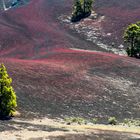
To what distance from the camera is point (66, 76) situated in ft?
166

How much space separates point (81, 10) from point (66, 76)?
1630 inches

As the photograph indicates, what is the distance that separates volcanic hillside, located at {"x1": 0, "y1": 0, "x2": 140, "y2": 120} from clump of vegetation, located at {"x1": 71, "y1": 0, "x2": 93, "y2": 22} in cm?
784

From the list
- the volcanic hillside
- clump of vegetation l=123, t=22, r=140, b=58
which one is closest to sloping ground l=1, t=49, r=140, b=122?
the volcanic hillside

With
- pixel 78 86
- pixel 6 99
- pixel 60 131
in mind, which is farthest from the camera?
pixel 78 86

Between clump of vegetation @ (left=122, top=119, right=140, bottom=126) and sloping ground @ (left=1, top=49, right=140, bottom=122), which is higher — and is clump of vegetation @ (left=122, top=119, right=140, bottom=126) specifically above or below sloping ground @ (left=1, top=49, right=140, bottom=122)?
below

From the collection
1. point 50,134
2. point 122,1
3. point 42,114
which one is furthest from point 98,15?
point 50,134

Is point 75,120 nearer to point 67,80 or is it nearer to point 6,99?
point 6,99

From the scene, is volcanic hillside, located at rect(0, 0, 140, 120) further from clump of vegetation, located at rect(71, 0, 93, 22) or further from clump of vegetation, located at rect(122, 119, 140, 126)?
clump of vegetation, located at rect(71, 0, 93, 22)

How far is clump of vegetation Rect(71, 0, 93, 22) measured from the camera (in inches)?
3531

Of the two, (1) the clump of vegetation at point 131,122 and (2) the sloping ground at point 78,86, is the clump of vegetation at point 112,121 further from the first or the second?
(2) the sloping ground at point 78,86

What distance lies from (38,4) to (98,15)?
62.9 feet

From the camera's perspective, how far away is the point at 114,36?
8000 cm

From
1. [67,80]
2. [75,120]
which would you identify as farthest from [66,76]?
[75,120]

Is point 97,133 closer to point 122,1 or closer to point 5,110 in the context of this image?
point 5,110
